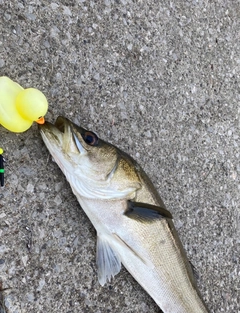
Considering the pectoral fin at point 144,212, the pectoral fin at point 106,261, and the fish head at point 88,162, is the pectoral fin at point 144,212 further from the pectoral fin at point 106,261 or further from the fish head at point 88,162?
the pectoral fin at point 106,261

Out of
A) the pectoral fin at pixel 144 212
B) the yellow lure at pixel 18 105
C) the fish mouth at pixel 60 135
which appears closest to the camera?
the yellow lure at pixel 18 105

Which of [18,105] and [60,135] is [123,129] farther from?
[18,105]

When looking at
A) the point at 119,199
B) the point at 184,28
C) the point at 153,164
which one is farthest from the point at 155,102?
the point at 119,199

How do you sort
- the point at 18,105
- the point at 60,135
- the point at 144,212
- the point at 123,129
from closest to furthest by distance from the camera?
1. the point at 18,105
2. the point at 60,135
3. the point at 144,212
4. the point at 123,129

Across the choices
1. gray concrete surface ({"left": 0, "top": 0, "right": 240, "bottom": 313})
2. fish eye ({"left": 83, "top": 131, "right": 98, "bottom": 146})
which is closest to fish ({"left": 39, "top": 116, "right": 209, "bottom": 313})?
fish eye ({"left": 83, "top": 131, "right": 98, "bottom": 146})

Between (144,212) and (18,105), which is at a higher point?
(18,105)

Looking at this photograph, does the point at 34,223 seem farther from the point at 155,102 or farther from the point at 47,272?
the point at 155,102

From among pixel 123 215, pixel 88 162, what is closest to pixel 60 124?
pixel 88 162

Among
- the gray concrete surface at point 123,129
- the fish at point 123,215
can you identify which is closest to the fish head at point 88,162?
the fish at point 123,215
